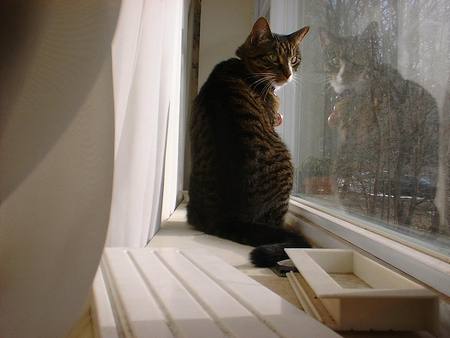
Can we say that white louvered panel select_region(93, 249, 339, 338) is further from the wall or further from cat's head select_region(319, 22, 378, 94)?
the wall

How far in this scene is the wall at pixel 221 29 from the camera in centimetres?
249

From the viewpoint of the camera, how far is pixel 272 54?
154 cm

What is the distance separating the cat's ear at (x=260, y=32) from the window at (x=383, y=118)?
0.20 metres

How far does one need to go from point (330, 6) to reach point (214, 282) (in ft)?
3.64

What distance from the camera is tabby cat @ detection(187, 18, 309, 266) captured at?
3.93 feet

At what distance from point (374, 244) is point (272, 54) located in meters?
1.02

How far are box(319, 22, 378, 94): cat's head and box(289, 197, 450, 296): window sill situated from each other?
1.25 ft

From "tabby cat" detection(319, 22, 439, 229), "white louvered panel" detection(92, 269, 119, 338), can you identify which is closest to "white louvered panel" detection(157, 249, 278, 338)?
"white louvered panel" detection(92, 269, 119, 338)

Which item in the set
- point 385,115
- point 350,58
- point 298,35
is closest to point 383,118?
point 385,115

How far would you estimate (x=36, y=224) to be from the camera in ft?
1.40

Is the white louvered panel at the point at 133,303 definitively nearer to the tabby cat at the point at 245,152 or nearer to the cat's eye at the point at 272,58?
the tabby cat at the point at 245,152

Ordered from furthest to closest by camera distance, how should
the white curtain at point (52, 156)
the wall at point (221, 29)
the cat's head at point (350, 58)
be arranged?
the wall at point (221, 29) < the cat's head at point (350, 58) < the white curtain at point (52, 156)

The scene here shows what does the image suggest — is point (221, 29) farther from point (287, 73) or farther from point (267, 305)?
point (267, 305)

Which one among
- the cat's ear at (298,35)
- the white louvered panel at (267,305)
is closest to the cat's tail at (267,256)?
the white louvered panel at (267,305)
